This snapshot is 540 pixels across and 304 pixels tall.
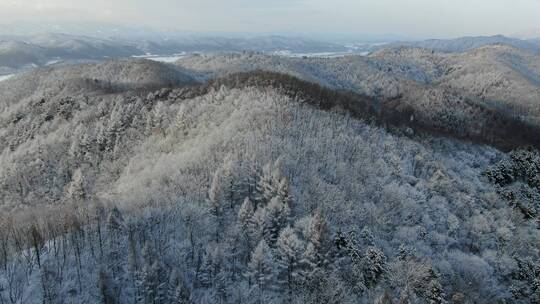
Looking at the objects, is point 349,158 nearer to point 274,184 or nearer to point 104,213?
point 274,184

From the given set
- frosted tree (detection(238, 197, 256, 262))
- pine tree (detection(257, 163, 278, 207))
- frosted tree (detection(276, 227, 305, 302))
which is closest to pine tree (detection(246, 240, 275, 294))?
frosted tree (detection(276, 227, 305, 302))

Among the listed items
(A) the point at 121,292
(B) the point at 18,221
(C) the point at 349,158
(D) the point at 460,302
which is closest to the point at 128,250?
(A) the point at 121,292

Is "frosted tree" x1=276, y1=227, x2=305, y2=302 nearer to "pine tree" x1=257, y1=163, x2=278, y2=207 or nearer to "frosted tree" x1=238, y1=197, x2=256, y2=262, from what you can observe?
"frosted tree" x1=238, y1=197, x2=256, y2=262

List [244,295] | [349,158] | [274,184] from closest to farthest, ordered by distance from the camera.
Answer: [244,295], [274,184], [349,158]

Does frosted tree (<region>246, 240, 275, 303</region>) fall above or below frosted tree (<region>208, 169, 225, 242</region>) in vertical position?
below

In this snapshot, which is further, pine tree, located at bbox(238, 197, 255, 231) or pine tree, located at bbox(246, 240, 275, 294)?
pine tree, located at bbox(238, 197, 255, 231)

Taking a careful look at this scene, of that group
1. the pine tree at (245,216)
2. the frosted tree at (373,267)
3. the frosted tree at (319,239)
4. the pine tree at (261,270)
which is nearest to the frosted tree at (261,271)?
the pine tree at (261,270)

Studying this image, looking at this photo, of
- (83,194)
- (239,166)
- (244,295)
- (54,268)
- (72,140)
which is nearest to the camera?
(54,268)
